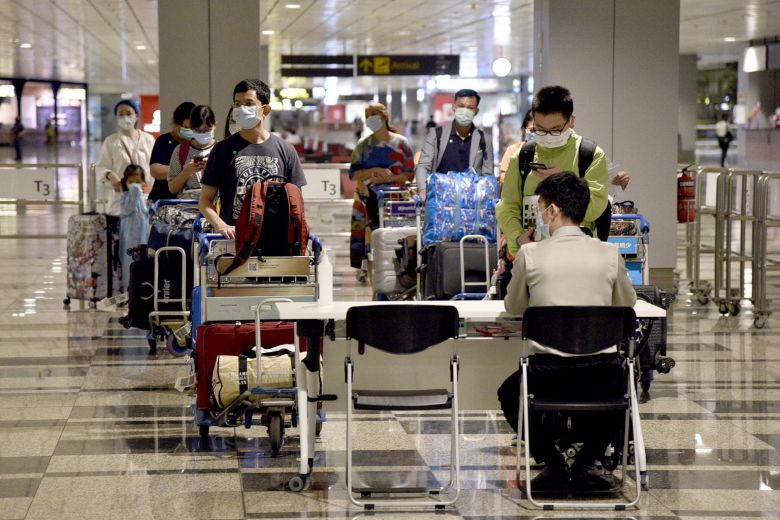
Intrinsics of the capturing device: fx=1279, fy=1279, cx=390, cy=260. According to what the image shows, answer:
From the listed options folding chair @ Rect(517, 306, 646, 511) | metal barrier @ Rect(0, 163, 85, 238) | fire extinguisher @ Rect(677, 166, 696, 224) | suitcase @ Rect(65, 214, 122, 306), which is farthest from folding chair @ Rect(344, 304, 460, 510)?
metal barrier @ Rect(0, 163, 85, 238)

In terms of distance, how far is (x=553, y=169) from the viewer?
6.31 m

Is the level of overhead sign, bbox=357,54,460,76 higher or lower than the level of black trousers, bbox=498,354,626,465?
higher

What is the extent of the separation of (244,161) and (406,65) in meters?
22.4

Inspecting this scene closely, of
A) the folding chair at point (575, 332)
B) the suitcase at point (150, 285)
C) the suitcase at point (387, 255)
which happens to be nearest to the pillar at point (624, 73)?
the suitcase at point (387, 255)

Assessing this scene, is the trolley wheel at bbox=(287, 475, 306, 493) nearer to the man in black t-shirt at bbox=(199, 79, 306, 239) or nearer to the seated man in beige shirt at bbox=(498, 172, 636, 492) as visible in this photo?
the seated man in beige shirt at bbox=(498, 172, 636, 492)

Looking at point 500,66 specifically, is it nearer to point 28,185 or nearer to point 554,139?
point 28,185

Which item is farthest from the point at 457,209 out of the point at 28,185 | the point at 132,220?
the point at 28,185

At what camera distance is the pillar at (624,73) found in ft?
37.3

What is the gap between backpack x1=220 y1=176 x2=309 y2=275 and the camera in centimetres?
629

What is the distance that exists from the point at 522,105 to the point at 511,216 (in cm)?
4150

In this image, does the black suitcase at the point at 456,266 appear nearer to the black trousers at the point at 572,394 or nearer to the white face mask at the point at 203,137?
the white face mask at the point at 203,137

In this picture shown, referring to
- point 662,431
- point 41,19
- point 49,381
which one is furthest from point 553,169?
point 41,19

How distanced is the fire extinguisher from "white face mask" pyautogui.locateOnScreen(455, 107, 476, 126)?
7.84ft

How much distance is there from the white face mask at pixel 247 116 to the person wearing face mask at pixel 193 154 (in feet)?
4.69
